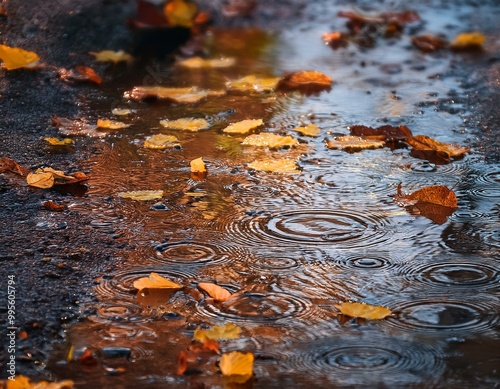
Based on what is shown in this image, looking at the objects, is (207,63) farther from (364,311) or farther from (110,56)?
(364,311)

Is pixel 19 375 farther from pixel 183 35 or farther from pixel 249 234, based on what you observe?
pixel 183 35

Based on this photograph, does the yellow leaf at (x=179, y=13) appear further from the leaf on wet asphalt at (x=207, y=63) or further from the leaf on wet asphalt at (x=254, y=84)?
the leaf on wet asphalt at (x=254, y=84)

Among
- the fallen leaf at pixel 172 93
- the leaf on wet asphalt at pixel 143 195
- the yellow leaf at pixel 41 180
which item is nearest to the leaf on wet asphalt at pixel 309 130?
the fallen leaf at pixel 172 93

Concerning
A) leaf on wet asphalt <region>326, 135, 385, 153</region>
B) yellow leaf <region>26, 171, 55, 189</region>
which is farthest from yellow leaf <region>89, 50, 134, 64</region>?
yellow leaf <region>26, 171, 55, 189</region>

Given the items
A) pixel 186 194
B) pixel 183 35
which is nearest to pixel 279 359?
pixel 186 194

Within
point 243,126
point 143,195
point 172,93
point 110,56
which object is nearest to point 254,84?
point 172,93
